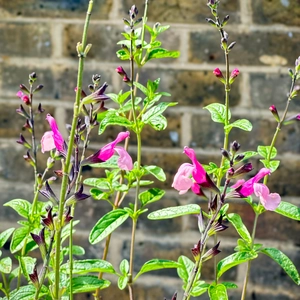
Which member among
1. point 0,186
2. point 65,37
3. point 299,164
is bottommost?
point 0,186

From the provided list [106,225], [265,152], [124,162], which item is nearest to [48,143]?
[124,162]

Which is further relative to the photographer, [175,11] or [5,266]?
[175,11]

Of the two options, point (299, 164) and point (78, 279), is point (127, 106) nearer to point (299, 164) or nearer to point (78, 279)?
point (78, 279)

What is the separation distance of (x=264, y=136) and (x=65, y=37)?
68 centimetres

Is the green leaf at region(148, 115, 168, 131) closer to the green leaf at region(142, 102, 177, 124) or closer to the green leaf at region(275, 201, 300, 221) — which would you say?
the green leaf at region(142, 102, 177, 124)

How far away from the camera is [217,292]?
2.98 feet

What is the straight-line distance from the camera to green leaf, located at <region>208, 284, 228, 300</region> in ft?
2.93

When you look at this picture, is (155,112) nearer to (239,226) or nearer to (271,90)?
(239,226)

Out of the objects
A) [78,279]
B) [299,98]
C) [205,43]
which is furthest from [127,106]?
[299,98]

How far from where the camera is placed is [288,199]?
1.60m

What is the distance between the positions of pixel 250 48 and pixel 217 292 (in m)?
0.87

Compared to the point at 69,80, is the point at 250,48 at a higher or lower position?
higher

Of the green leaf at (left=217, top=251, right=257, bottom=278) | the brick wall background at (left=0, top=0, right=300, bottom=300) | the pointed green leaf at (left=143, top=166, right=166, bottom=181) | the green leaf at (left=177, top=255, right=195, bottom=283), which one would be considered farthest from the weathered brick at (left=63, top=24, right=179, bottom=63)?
the green leaf at (left=217, top=251, right=257, bottom=278)

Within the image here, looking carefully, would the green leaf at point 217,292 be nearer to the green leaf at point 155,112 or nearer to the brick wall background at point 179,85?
the green leaf at point 155,112
